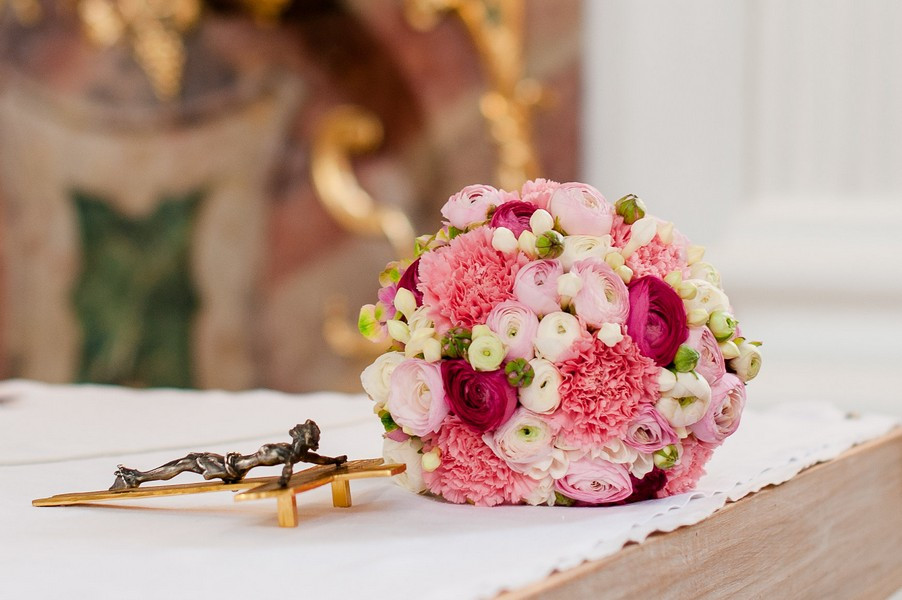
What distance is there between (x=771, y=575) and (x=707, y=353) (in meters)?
0.17

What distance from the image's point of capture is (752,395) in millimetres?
2053

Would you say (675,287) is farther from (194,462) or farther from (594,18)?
(594,18)

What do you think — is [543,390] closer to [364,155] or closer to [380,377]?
[380,377]

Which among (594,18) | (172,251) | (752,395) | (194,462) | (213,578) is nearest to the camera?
(213,578)

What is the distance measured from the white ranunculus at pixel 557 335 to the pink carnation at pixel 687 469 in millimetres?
95

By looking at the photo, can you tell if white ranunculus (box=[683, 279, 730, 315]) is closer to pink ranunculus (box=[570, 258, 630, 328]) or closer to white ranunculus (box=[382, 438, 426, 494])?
pink ranunculus (box=[570, 258, 630, 328])

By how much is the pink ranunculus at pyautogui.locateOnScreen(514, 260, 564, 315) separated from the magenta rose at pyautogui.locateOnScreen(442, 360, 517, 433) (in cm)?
4

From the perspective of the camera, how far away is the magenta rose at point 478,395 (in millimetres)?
579

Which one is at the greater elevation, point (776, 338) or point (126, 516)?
point (776, 338)

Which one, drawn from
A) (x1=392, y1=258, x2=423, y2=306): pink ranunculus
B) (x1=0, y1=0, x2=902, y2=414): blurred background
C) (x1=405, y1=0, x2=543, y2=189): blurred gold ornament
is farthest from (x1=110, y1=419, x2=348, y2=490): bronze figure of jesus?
(x1=405, y1=0, x2=543, y2=189): blurred gold ornament

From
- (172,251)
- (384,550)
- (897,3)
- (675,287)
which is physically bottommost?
(384,550)

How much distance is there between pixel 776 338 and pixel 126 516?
173 centimetres

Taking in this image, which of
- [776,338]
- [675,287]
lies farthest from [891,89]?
[675,287]

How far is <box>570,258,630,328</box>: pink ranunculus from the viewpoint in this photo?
Answer: 586mm
